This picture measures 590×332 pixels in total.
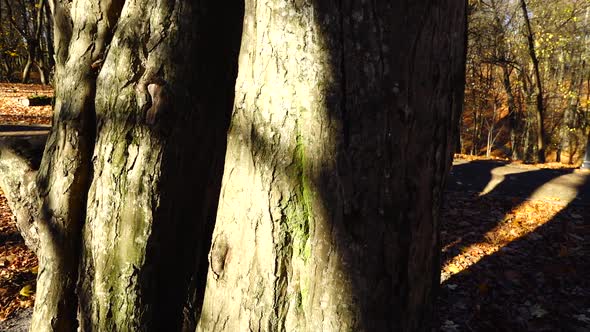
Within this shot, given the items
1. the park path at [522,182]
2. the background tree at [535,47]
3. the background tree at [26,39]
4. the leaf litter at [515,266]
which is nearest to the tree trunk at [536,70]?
the background tree at [535,47]

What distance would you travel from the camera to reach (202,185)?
6.40ft

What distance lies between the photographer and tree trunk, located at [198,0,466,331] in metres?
1.38

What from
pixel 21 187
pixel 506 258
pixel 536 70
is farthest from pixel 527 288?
pixel 536 70

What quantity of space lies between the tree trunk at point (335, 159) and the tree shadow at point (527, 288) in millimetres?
2738

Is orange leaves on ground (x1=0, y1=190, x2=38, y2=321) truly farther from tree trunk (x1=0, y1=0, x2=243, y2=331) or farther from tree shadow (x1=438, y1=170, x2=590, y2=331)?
tree shadow (x1=438, y1=170, x2=590, y2=331)

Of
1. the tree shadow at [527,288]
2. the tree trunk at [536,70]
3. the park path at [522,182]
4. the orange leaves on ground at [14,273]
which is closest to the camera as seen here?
the tree shadow at [527,288]

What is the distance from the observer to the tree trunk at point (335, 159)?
54.3 inches

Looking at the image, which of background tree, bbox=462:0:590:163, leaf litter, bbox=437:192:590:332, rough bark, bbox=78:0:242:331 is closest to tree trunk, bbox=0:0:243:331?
rough bark, bbox=78:0:242:331

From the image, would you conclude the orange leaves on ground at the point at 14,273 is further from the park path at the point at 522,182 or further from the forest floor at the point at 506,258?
the park path at the point at 522,182

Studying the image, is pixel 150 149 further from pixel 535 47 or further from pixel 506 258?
pixel 535 47

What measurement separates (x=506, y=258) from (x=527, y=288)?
70 cm

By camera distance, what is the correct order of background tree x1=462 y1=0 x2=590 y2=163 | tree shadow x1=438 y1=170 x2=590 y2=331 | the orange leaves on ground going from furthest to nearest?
background tree x1=462 y1=0 x2=590 y2=163 → the orange leaves on ground → tree shadow x1=438 y1=170 x2=590 y2=331

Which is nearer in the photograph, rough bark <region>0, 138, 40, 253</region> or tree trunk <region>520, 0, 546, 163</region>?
rough bark <region>0, 138, 40, 253</region>

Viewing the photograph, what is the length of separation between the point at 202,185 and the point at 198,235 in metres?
0.24
